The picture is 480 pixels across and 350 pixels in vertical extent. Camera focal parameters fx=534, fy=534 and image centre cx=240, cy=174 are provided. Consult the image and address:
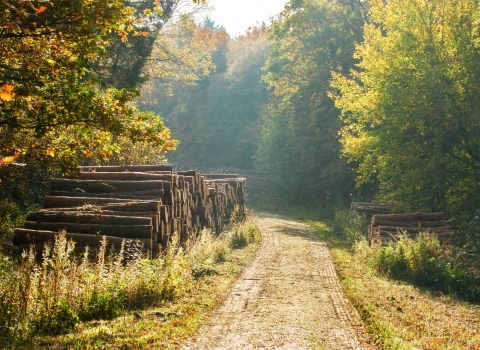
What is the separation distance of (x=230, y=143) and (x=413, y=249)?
46218mm

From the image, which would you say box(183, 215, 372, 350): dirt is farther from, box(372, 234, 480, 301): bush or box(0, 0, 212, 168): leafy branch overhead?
box(0, 0, 212, 168): leafy branch overhead

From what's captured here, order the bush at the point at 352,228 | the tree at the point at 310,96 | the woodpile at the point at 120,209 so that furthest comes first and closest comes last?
the tree at the point at 310,96
the bush at the point at 352,228
the woodpile at the point at 120,209

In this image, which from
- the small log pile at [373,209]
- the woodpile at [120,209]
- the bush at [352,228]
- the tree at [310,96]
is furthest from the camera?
the tree at [310,96]

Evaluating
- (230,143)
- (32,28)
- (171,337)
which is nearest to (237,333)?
(171,337)

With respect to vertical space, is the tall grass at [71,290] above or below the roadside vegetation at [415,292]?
above

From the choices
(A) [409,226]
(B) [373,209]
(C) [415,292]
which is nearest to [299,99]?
(B) [373,209]

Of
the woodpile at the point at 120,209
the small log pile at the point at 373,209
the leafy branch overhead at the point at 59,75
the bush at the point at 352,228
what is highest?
the leafy branch overhead at the point at 59,75

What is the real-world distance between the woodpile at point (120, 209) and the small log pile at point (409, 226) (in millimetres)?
5842

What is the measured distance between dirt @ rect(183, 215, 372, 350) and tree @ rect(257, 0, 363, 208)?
21232 millimetres

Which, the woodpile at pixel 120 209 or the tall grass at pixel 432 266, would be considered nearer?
the woodpile at pixel 120 209

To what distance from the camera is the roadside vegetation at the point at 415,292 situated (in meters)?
8.29

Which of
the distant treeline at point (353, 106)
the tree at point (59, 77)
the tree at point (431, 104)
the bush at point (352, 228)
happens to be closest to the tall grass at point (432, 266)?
the bush at point (352, 228)

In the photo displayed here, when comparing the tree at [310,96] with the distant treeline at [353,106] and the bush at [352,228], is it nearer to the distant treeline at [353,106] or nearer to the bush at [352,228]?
the distant treeline at [353,106]

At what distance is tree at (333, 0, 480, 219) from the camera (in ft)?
62.6
